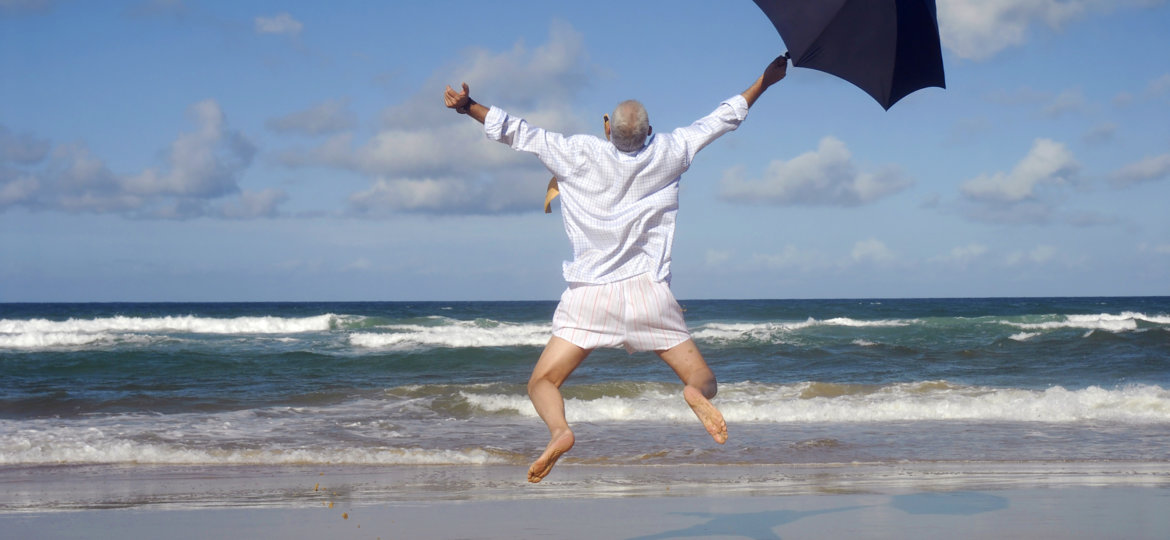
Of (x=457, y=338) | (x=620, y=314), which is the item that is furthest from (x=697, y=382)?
(x=457, y=338)

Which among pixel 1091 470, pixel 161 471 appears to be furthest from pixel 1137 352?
pixel 161 471

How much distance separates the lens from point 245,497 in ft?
21.2

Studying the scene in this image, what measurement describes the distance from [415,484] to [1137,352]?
56.9 ft

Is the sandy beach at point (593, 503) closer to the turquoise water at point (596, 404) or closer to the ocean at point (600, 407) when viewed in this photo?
the ocean at point (600, 407)

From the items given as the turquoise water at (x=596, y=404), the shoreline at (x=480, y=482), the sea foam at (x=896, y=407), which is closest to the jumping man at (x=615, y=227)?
the shoreline at (x=480, y=482)

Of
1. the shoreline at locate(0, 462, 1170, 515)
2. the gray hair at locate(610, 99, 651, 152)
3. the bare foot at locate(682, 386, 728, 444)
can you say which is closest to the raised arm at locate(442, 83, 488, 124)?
the gray hair at locate(610, 99, 651, 152)

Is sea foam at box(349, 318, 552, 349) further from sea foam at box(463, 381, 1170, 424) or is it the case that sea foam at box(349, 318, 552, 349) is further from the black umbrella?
the black umbrella

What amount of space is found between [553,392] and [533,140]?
1.00 m

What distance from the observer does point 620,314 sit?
3701 mm

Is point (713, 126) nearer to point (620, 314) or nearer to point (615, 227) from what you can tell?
point (615, 227)

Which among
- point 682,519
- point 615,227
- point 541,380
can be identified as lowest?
point 682,519

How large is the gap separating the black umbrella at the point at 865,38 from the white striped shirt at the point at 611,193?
0.67m

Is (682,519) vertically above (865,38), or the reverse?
(865,38)

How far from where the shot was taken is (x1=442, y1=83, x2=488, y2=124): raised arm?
3.65 meters
